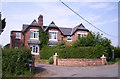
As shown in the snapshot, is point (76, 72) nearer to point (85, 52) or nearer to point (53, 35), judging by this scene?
point (85, 52)

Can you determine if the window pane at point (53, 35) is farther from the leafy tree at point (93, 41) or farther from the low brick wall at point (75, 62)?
the low brick wall at point (75, 62)

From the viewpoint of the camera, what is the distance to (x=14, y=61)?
44.2 ft

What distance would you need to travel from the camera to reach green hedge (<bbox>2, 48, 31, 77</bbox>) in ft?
43.5

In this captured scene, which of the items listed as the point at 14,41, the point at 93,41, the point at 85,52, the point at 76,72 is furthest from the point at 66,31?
the point at 76,72

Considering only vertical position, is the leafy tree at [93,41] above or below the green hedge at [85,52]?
above

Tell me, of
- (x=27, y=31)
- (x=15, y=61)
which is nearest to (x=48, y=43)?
(x=27, y=31)

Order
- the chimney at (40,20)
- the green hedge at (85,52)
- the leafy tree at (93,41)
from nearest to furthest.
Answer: the green hedge at (85,52) → the leafy tree at (93,41) → the chimney at (40,20)

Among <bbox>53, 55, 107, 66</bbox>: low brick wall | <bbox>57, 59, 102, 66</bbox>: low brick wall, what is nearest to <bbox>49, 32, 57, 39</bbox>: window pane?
<bbox>53, 55, 107, 66</bbox>: low brick wall

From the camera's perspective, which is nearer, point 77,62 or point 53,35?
point 77,62

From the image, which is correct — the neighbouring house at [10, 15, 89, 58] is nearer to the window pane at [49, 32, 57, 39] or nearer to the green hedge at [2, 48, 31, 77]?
the window pane at [49, 32, 57, 39]

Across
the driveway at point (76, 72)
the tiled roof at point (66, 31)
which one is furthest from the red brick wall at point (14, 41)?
the driveway at point (76, 72)

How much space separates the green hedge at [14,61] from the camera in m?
13.3

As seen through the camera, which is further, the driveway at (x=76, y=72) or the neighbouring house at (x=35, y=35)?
the neighbouring house at (x=35, y=35)

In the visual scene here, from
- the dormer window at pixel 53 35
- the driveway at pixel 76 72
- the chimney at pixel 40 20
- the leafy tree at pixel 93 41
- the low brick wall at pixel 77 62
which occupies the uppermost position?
the chimney at pixel 40 20
